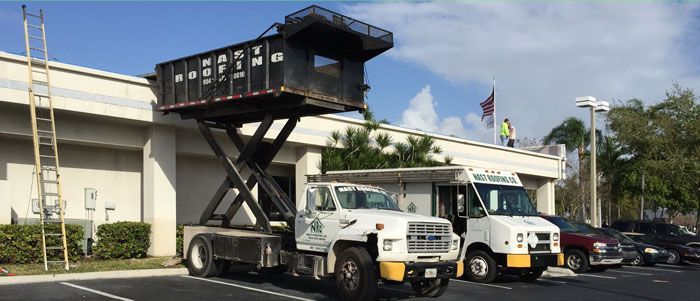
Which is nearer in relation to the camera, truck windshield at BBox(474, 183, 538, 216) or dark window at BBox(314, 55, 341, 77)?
truck windshield at BBox(474, 183, 538, 216)

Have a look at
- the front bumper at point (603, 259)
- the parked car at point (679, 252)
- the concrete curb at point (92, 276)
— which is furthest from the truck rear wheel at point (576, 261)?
→ the concrete curb at point (92, 276)

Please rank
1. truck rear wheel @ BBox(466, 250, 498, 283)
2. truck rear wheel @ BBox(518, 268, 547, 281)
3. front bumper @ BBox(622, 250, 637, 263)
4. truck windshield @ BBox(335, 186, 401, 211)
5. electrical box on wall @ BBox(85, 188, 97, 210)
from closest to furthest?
truck windshield @ BBox(335, 186, 401, 211)
truck rear wheel @ BBox(466, 250, 498, 283)
truck rear wheel @ BBox(518, 268, 547, 281)
electrical box on wall @ BBox(85, 188, 97, 210)
front bumper @ BBox(622, 250, 637, 263)

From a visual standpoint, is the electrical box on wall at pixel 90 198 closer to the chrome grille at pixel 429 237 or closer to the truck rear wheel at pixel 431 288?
the truck rear wheel at pixel 431 288

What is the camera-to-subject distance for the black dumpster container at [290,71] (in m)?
16.2

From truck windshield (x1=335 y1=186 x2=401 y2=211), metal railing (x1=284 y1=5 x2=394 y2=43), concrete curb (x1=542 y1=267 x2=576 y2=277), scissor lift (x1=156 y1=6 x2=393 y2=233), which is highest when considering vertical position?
metal railing (x1=284 y1=5 x2=394 y2=43)

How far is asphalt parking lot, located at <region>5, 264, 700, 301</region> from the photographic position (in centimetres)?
1217

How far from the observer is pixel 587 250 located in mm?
19656

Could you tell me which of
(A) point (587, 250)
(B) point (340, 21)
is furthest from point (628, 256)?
(B) point (340, 21)

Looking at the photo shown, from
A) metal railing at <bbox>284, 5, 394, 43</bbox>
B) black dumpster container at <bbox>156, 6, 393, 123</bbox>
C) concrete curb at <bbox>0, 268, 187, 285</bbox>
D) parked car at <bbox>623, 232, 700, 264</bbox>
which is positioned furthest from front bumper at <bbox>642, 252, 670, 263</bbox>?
concrete curb at <bbox>0, 268, 187, 285</bbox>

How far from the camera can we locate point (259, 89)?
1675cm

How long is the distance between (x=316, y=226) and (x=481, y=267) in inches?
191

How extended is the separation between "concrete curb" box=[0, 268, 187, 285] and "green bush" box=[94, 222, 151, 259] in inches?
108

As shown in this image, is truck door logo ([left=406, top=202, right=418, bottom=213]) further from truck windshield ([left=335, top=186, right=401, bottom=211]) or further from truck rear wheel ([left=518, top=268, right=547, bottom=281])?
truck windshield ([left=335, top=186, right=401, bottom=211])

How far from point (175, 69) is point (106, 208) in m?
5.00
